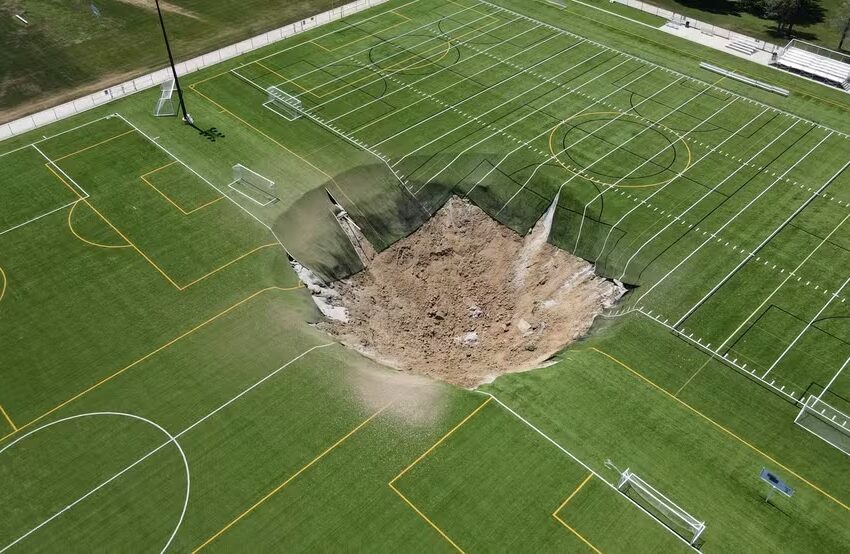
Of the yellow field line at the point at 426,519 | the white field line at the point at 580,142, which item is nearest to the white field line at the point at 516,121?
the white field line at the point at 580,142

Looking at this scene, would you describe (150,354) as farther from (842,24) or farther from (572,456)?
(842,24)

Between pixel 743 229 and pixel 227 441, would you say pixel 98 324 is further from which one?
pixel 743 229

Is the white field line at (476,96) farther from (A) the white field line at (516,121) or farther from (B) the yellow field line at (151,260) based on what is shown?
(B) the yellow field line at (151,260)

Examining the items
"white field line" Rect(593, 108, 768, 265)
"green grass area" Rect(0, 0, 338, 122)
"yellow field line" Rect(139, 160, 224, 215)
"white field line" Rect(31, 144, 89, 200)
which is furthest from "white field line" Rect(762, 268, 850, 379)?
"green grass area" Rect(0, 0, 338, 122)

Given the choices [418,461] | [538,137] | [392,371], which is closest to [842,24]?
[538,137]

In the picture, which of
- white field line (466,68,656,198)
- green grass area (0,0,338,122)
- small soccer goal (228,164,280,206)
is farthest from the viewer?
green grass area (0,0,338,122)

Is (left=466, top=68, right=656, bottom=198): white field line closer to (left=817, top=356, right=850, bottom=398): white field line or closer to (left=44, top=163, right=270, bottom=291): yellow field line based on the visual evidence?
(left=44, top=163, right=270, bottom=291): yellow field line
